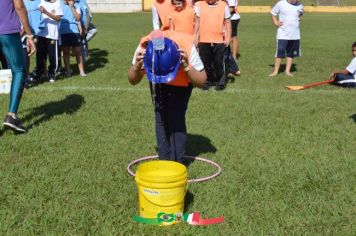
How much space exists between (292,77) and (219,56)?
2387 millimetres

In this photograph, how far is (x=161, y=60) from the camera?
407 cm

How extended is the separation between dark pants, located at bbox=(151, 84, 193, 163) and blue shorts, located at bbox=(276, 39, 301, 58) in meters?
6.91

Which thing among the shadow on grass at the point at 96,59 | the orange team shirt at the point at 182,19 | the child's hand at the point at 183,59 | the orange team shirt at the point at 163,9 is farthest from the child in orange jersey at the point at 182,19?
the child's hand at the point at 183,59

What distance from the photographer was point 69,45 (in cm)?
1078

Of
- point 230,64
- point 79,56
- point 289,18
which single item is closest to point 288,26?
point 289,18

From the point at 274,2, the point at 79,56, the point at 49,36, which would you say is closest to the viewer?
the point at 49,36

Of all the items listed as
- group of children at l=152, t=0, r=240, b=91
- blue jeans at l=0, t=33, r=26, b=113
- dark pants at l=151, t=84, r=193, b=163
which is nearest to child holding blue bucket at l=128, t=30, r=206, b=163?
dark pants at l=151, t=84, r=193, b=163

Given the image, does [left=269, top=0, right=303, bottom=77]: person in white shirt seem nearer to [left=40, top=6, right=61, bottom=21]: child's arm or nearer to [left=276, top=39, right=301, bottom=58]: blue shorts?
[left=276, top=39, right=301, bottom=58]: blue shorts

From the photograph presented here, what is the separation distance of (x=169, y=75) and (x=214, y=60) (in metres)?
5.82

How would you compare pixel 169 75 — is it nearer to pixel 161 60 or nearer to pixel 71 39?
pixel 161 60

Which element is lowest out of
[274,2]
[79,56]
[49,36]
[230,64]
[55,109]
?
[274,2]

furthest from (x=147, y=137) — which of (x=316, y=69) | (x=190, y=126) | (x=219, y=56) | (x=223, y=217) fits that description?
(x=316, y=69)

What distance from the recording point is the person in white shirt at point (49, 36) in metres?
10.1

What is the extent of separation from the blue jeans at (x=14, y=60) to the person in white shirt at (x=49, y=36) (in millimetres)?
3751
